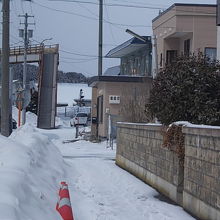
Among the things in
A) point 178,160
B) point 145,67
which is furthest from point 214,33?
point 178,160

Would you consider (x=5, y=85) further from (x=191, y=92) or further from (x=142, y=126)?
(x=191, y=92)

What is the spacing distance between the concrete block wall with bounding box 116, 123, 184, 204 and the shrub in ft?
2.10

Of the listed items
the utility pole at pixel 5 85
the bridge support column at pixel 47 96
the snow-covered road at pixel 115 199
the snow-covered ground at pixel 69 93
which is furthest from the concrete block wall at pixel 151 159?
the snow-covered ground at pixel 69 93

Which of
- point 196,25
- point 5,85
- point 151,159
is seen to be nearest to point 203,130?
point 151,159

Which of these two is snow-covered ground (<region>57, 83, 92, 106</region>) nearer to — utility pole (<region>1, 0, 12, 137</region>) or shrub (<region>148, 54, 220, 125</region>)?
utility pole (<region>1, 0, 12, 137</region>)

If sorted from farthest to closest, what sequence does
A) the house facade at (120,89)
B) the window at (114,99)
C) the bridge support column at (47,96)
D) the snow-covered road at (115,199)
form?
the bridge support column at (47,96) → the window at (114,99) → the house facade at (120,89) → the snow-covered road at (115,199)

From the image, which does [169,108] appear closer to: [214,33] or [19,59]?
[214,33]

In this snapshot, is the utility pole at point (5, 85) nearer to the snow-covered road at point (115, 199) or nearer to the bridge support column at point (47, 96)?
the snow-covered road at point (115, 199)

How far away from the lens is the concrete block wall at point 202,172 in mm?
9023

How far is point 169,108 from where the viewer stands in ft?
42.6

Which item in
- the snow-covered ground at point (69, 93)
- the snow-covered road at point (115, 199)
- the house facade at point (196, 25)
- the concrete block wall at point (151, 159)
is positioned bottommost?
the snow-covered road at point (115, 199)

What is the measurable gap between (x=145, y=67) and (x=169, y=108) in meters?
29.7

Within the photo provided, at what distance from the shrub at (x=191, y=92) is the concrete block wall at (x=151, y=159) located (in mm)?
641

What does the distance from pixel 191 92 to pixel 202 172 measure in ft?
10.8
